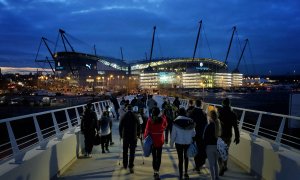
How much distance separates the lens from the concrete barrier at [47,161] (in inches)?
238

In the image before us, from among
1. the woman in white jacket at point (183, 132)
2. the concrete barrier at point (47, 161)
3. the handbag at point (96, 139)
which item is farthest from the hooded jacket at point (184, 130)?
the handbag at point (96, 139)

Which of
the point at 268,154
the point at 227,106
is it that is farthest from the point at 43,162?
the point at 268,154

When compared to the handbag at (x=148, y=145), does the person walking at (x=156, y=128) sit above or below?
above

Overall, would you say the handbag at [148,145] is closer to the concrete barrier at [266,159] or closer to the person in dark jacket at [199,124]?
the person in dark jacket at [199,124]

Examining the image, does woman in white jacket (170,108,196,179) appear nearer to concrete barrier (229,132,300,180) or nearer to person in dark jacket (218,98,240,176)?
person in dark jacket (218,98,240,176)

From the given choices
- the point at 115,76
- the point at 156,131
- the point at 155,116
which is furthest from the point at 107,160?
the point at 115,76

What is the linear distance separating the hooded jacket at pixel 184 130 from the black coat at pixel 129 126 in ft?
4.21

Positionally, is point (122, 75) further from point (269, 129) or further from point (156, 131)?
point (156, 131)

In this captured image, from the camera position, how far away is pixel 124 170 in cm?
916

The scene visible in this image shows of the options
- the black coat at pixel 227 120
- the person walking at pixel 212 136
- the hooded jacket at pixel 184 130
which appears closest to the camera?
the person walking at pixel 212 136

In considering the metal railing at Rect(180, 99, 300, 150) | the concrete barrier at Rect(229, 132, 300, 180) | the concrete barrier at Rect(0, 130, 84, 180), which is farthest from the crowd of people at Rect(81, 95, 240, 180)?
the concrete barrier at Rect(0, 130, 84, 180)

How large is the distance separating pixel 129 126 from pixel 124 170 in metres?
1.35

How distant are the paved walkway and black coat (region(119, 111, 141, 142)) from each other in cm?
93

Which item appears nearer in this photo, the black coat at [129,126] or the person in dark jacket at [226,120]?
the person in dark jacket at [226,120]
